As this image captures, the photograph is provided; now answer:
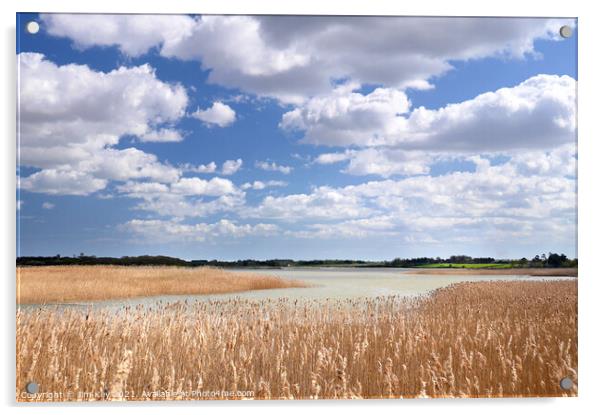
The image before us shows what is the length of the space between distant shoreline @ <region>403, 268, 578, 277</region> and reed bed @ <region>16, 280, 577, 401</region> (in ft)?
0.47

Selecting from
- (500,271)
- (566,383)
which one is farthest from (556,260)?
(566,383)

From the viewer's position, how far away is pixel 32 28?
620 centimetres

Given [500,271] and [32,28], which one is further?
[500,271]

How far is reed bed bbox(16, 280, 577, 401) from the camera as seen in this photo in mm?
5875

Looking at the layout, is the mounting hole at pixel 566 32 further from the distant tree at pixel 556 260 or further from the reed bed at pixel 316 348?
the reed bed at pixel 316 348

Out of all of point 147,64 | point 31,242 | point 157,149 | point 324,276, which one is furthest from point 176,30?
point 324,276

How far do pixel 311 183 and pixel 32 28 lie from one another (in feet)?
12.0

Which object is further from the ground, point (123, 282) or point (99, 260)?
point (99, 260)

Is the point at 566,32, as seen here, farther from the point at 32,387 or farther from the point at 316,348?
the point at 32,387

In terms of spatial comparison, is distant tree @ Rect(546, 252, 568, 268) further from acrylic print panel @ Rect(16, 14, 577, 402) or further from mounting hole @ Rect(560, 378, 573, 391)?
mounting hole @ Rect(560, 378, 573, 391)

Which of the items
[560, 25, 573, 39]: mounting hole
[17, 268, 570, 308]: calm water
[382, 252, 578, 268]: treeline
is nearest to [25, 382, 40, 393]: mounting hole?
[17, 268, 570, 308]: calm water

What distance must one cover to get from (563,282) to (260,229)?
3.65m

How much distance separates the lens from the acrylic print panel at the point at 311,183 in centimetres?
614

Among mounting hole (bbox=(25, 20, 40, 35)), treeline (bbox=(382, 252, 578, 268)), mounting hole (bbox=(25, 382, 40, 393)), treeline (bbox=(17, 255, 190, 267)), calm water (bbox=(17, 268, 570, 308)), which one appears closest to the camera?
mounting hole (bbox=(25, 382, 40, 393))
